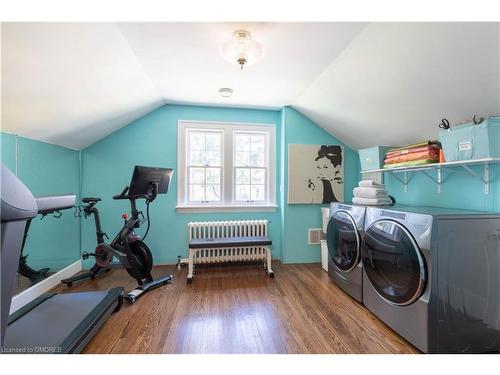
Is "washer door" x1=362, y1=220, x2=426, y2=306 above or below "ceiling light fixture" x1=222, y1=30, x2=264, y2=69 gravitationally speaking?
below

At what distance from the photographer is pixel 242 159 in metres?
3.36

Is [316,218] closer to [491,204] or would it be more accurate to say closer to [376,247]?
[376,247]

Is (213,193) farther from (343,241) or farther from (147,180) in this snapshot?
(343,241)

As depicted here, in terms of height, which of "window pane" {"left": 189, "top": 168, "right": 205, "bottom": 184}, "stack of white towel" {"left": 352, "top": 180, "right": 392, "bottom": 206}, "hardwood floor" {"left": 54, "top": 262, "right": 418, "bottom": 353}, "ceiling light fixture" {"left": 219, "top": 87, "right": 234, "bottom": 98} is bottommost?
"hardwood floor" {"left": 54, "top": 262, "right": 418, "bottom": 353}

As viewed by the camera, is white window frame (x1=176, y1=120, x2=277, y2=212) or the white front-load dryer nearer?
the white front-load dryer

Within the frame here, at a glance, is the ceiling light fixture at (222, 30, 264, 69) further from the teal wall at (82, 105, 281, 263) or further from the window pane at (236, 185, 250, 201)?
the window pane at (236, 185, 250, 201)

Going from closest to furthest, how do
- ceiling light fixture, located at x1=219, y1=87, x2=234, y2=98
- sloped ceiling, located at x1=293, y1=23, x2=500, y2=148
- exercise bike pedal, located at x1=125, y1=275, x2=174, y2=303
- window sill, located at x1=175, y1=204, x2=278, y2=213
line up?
1. sloped ceiling, located at x1=293, y1=23, x2=500, y2=148
2. exercise bike pedal, located at x1=125, y1=275, x2=174, y2=303
3. ceiling light fixture, located at x1=219, y1=87, x2=234, y2=98
4. window sill, located at x1=175, y1=204, x2=278, y2=213

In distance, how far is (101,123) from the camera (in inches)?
102

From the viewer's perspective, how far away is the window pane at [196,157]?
3225mm

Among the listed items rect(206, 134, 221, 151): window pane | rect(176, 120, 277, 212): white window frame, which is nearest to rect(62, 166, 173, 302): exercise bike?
rect(176, 120, 277, 212): white window frame

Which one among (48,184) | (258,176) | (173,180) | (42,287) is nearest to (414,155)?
(258,176)

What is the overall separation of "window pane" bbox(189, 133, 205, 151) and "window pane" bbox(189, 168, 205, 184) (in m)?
0.33

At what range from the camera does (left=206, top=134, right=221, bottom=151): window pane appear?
327 centimetres

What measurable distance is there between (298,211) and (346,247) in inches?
41.0
